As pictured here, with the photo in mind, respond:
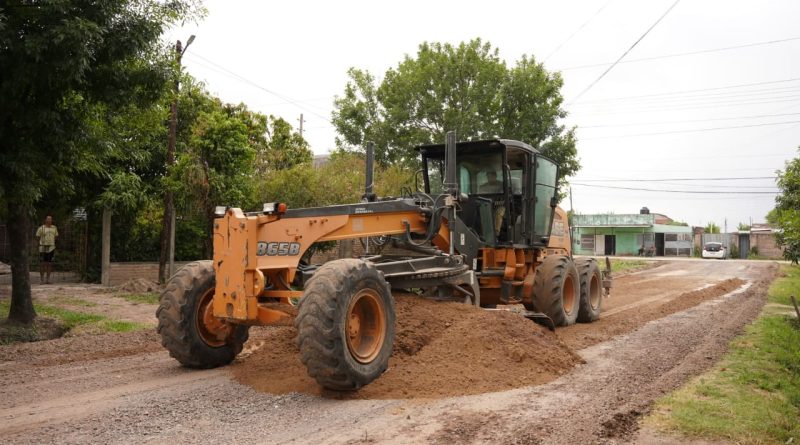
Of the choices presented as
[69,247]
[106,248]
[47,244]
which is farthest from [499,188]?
[69,247]

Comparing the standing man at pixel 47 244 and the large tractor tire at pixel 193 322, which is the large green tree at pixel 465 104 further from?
the large tractor tire at pixel 193 322

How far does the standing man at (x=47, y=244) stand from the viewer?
15.3 meters

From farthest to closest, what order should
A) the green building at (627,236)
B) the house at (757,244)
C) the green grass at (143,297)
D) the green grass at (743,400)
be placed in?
the green building at (627,236) < the house at (757,244) < the green grass at (143,297) < the green grass at (743,400)

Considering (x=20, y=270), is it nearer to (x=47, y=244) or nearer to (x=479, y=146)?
(x=47, y=244)

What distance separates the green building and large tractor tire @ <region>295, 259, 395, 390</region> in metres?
53.5

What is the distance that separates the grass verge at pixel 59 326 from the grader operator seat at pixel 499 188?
225 inches

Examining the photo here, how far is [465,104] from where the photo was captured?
81.3 feet

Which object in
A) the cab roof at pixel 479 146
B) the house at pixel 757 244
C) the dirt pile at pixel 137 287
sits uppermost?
the cab roof at pixel 479 146

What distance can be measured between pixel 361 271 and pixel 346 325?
514 mm

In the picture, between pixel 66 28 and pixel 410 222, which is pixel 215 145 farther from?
pixel 410 222

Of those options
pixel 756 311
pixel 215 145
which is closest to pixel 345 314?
pixel 215 145

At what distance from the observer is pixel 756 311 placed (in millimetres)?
13430

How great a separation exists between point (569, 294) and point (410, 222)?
14.4 ft

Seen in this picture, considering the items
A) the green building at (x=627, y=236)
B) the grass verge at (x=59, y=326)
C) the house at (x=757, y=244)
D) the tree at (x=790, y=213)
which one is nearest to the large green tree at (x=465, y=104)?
the tree at (x=790, y=213)
